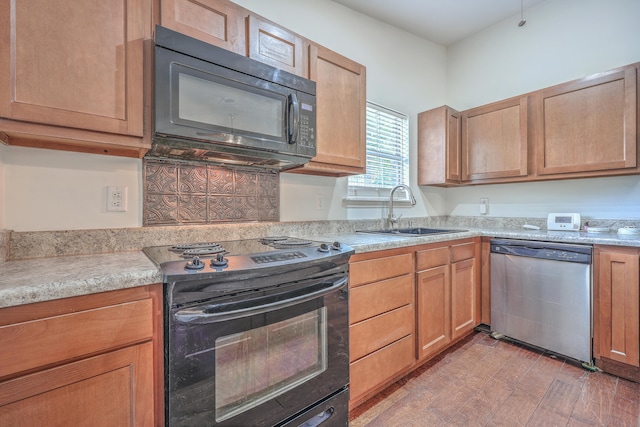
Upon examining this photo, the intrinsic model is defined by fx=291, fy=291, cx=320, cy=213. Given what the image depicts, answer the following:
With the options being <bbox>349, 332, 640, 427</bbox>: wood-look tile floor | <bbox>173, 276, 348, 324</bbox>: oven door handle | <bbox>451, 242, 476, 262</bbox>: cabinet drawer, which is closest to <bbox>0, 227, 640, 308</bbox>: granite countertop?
<bbox>173, 276, 348, 324</bbox>: oven door handle

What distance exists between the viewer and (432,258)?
6.70 feet

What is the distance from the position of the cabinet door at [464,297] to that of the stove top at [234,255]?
1.26 m

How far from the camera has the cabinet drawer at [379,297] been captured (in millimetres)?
1581

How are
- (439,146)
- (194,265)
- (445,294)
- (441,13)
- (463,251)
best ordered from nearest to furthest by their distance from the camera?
1. (194,265)
2. (445,294)
3. (463,251)
4. (441,13)
5. (439,146)

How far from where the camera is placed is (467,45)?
3.25 meters

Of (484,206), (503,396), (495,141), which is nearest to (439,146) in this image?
(495,141)

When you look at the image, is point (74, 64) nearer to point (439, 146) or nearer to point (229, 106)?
point (229, 106)

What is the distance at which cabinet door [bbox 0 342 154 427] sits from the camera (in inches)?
30.5

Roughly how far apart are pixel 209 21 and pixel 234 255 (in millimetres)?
1104

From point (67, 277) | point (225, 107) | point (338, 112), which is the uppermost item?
point (338, 112)

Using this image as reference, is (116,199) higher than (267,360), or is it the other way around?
(116,199)

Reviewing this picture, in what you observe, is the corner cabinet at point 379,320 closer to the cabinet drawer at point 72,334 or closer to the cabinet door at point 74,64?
the cabinet drawer at point 72,334

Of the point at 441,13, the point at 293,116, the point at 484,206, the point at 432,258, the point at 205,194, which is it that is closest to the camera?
the point at 293,116

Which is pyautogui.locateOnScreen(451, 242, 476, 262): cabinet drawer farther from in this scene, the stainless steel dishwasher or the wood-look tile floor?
the wood-look tile floor
